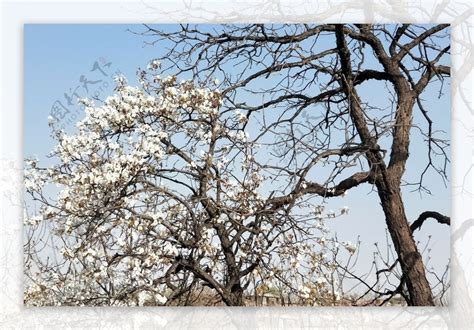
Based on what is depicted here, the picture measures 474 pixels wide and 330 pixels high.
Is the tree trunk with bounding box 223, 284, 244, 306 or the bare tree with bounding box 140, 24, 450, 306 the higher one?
the bare tree with bounding box 140, 24, 450, 306

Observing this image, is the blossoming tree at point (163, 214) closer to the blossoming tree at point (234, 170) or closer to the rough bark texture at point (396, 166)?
the blossoming tree at point (234, 170)

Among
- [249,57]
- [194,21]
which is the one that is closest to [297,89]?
[249,57]

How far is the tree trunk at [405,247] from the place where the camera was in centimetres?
282

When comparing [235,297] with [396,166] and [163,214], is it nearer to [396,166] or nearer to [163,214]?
[163,214]

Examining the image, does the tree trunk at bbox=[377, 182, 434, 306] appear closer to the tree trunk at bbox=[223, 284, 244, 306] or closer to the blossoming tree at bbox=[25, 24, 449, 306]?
the blossoming tree at bbox=[25, 24, 449, 306]

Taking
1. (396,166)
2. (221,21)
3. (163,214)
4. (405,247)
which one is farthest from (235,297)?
(221,21)

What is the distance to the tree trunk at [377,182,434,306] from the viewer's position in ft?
9.27

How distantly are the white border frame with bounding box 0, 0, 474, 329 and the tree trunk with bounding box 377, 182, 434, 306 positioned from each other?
0.19 ft

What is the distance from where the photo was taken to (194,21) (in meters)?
2.76

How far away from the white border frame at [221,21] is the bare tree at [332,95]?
0.21ft

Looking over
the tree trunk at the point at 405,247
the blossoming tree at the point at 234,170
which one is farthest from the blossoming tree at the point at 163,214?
the tree trunk at the point at 405,247

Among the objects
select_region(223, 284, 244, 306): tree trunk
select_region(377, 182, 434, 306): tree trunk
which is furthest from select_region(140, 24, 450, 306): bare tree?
select_region(223, 284, 244, 306): tree trunk

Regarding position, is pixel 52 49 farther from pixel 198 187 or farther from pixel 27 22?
pixel 198 187

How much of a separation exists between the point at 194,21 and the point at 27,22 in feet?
1.82
